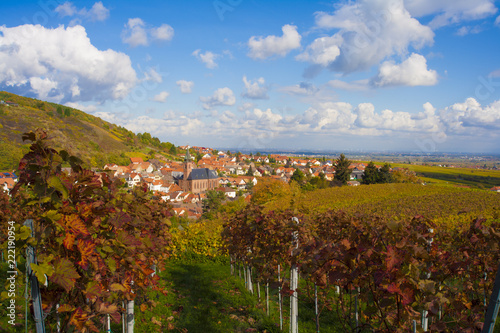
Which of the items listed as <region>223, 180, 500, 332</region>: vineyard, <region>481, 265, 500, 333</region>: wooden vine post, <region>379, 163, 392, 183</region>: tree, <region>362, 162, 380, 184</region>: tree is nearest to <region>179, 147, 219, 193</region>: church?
<region>362, 162, 380, 184</region>: tree

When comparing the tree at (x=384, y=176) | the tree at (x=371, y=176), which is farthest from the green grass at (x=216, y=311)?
the tree at (x=371, y=176)

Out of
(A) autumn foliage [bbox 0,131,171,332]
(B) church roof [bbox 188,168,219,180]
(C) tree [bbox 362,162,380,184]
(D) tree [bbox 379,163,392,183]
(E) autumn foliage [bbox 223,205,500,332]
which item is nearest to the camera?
(A) autumn foliage [bbox 0,131,171,332]

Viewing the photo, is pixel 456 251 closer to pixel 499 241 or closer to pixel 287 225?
pixel 499 241

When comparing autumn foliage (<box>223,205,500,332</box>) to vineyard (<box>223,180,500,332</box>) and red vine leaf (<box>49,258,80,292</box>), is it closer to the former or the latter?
vineyard (<box>223,180,500,332</box>)

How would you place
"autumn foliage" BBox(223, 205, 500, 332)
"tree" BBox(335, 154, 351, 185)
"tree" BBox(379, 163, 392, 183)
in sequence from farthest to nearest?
1. "tree" BBox(335, 154, 351, 185)
2. "tree" BBox(379, 163, 392, 183)
3. "autumn foliage" BBox(223, 205, 500, 332)

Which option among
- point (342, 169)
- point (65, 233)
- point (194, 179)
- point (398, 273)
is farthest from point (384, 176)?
point (194, 179)

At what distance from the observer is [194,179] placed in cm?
8375

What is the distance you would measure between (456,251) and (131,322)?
5079 millimetres

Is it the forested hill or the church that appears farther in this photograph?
the church

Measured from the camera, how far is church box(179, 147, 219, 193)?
83562 mm

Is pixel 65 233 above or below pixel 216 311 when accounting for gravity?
above

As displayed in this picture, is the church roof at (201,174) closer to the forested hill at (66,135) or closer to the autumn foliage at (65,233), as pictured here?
the forested hill at (66,135)

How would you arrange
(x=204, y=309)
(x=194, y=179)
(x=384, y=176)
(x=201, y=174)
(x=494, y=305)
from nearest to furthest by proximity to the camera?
(x=494, y=305) → (x=204, y=309) → (x=384, y=176) → (x=194, y=179) → (x=201, y=174)

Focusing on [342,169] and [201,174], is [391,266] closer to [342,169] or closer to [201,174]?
[342,169]
